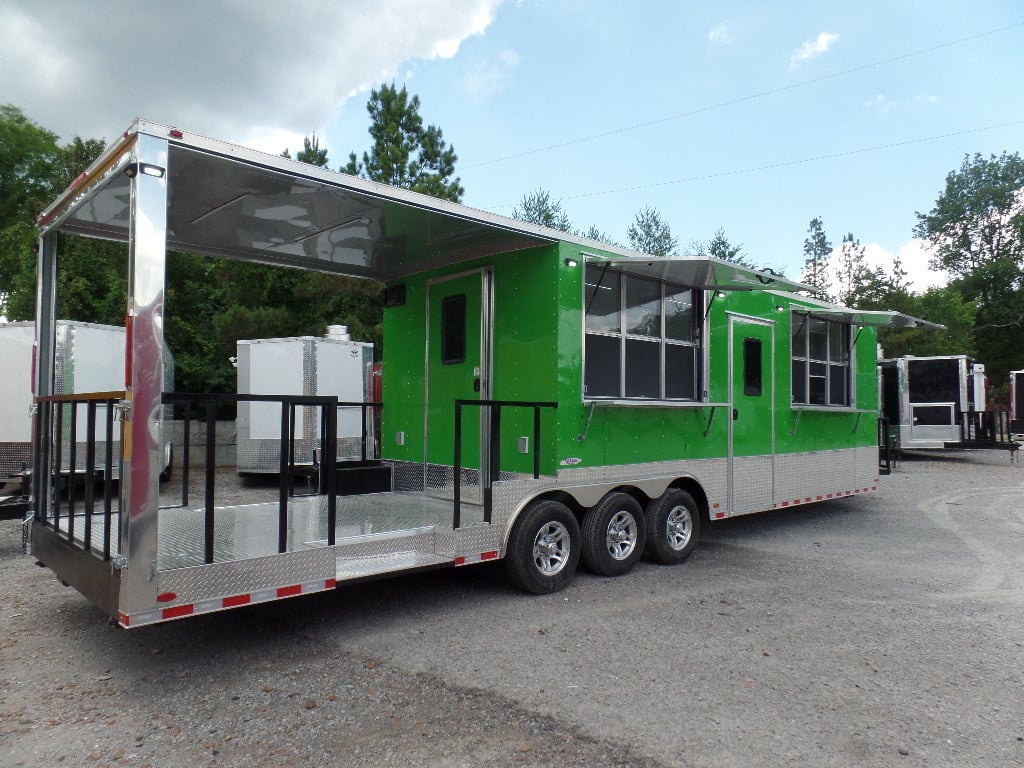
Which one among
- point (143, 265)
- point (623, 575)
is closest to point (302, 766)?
point (143, 265)

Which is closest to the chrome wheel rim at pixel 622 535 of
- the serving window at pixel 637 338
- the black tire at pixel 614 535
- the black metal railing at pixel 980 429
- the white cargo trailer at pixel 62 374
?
the black tire at pixel 614 535

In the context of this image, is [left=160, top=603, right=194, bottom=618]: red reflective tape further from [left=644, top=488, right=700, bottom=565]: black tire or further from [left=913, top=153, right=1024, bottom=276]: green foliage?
[left=913, top=153, right=1024, bottom=276]: green foliage

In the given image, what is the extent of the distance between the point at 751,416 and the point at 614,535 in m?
2.45

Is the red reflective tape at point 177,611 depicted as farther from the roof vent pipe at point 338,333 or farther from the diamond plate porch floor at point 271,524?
the roof vent pipe at point 338,333

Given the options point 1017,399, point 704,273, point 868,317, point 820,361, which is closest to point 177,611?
point 704,273

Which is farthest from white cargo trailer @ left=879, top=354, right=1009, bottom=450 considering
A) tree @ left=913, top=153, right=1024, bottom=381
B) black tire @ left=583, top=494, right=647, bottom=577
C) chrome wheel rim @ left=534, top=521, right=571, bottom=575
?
tree @ left=913, top=153, right=1024, bottom=381

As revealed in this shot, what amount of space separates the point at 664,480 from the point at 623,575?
36.4 inches

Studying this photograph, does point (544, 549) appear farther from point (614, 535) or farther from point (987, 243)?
point (987, 243)

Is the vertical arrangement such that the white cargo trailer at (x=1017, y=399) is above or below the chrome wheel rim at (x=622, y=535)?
above

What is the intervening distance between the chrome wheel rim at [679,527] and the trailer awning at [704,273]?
2.12 meters

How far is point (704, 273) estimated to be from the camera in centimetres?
640

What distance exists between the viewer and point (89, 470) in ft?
12.7

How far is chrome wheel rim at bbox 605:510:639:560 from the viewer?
19.7ft

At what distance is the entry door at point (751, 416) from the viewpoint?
7328mm
